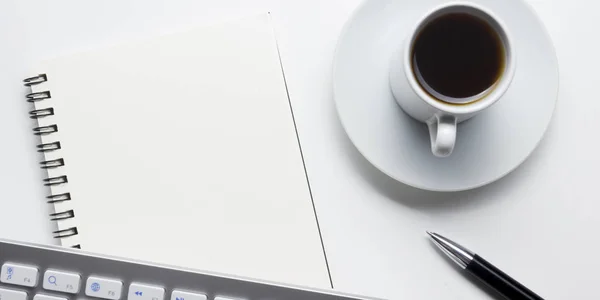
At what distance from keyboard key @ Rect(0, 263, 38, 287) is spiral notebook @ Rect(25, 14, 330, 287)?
125 millimetres

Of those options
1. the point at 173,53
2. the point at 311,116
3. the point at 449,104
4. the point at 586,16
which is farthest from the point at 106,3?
the point at 586,16

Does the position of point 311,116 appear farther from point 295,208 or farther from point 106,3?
point 106,3

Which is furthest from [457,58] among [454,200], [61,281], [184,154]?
[61,281]

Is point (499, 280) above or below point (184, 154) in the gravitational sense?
below

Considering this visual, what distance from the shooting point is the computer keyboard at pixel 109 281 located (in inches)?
17.3

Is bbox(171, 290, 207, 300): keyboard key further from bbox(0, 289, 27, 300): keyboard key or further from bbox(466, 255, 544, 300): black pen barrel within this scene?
bbox(466, 255, 544, 300): black pen barrel

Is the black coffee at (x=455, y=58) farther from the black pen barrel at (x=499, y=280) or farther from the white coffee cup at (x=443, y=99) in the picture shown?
the black pen barrel at (x=499, y=280)

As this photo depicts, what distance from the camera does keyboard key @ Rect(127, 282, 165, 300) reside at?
438mm

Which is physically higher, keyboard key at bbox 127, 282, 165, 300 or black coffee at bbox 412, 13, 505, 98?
black coffee at bbox 412, 13, 505, 98

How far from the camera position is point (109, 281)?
1.45 ft

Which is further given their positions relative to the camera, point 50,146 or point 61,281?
point 50,146

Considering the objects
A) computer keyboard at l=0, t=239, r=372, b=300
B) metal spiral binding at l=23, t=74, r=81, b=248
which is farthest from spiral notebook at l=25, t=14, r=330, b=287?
computer keyboard at l=0, t=239, r=372, b=300

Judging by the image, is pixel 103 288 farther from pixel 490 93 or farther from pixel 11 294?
pixel 490 93

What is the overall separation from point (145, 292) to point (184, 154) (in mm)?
164
